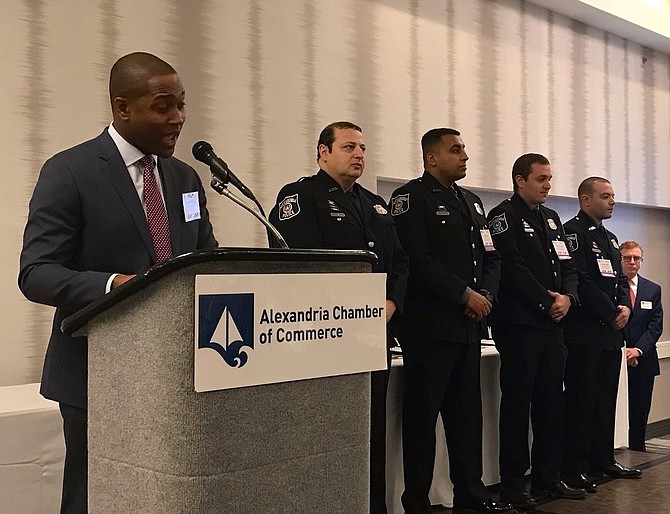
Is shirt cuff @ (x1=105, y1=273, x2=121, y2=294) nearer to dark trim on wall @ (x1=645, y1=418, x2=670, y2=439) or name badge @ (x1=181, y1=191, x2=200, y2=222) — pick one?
name badge @ (x1=181, y1=191, x2=200, y2=222)

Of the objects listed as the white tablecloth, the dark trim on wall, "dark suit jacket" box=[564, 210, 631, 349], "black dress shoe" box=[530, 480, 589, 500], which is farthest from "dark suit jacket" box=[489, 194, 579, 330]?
the dark trim on wall

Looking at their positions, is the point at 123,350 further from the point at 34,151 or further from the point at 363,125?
the point at 363,125

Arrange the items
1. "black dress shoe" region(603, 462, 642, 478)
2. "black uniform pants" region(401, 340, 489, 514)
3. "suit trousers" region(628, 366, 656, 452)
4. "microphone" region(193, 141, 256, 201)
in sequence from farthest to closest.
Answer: "suit trousers" region(628, 366, 656, 452)
"black dress shoe" region(603, 462, 642, 478)
"black uniform pants" region(401, 340, 489, 514)
"microphone" region(193, 141, 256, 201)

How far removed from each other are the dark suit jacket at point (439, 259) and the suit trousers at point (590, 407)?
0.95 metres

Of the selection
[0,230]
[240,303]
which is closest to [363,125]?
[0,230]

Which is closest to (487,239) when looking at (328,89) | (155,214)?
(328,89)

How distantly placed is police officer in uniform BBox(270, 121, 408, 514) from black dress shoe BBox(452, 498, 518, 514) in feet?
1.38

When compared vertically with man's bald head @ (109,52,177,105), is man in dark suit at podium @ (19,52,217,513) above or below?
below

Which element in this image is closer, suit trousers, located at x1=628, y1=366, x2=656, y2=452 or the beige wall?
the beige wall

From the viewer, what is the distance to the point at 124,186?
1.73 meters

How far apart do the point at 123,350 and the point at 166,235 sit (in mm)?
421

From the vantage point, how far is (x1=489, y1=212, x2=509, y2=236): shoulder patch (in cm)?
409

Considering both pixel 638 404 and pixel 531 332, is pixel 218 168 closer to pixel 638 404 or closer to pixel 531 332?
pixel 531 332

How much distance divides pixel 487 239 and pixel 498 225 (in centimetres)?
36
